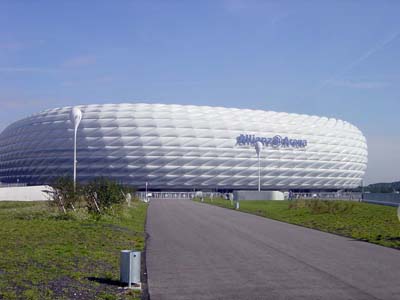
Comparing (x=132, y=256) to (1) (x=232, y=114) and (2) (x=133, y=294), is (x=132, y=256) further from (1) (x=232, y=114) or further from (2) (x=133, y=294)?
(1) (x=232, y=114)

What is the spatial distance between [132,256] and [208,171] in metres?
94.2

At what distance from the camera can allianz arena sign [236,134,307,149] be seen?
106 m

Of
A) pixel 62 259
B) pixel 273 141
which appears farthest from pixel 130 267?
pixel 273 141

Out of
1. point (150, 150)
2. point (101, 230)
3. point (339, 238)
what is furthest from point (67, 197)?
point (150, 150)

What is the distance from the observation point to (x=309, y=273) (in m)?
12.7

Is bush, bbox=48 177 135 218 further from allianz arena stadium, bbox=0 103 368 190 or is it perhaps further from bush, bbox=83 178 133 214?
allianz arena stadium, bbox=0 103 368 190

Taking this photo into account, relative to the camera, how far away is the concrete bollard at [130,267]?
10.8m

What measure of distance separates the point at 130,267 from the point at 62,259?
3439 mm

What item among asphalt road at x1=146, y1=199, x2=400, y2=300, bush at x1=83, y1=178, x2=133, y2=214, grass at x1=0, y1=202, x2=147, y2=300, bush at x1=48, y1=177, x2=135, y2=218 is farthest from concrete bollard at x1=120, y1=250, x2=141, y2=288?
bush at x1=83, y1=178, x2=133, y2=214

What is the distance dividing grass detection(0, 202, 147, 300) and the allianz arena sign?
81.7 metres

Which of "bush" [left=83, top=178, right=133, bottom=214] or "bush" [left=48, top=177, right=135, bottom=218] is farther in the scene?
"bush" [left=83, top=178, right=133, bottom=214]

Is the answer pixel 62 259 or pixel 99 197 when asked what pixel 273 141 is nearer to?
pixel 99 197

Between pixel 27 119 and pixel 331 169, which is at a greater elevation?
pixel 27 119

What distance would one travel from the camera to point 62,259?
13773mm
